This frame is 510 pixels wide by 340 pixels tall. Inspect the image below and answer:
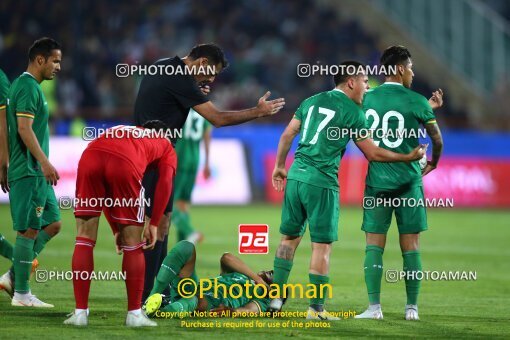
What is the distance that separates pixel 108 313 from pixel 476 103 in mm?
22192

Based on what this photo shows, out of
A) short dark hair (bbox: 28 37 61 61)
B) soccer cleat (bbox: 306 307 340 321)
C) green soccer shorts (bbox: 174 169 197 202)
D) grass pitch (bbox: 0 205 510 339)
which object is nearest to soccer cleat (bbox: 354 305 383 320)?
grass pitch (bbox: 0 205 510 339)

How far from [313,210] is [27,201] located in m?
2.65

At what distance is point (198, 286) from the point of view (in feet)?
27.8

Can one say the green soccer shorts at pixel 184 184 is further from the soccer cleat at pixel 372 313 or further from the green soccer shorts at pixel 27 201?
Answer: the soccer cleat at pixel 372 313

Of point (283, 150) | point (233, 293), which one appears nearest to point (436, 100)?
point (283, 150)

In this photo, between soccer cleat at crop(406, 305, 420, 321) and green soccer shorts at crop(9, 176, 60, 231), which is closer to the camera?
soccer cleat at crop(406, 305, 420, 321)

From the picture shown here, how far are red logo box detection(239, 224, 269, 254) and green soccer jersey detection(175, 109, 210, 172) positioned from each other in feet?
18.3

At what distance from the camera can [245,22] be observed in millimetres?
28125

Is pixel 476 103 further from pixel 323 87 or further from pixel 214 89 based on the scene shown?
pixel 214 89

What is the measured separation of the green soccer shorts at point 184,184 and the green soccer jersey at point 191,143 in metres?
0.07

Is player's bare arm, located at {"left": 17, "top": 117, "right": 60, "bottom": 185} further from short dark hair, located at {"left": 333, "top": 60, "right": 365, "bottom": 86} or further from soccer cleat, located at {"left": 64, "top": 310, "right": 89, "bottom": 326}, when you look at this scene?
short dark hair, located at {"left": 333, "top": 60, "right": 365, "bottom": 86}

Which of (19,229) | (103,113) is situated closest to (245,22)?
(103,113)

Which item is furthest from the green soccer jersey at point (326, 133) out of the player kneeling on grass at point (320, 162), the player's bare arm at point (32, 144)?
the player's bare arm at point (32, 144)

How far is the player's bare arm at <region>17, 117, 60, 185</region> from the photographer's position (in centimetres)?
849
